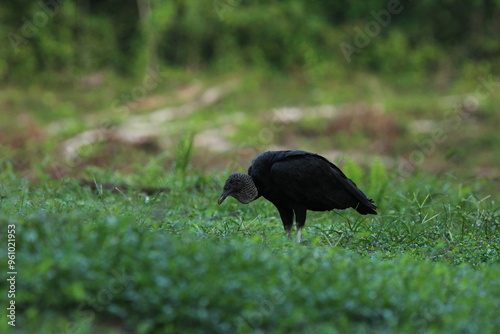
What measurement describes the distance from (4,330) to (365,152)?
10.8m

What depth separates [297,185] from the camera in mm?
5109

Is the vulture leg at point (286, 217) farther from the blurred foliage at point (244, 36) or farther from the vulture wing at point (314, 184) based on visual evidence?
the blurred foliage at point (244, 36)

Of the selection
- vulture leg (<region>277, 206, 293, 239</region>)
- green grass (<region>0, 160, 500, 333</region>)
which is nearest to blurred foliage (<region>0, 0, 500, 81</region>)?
vulture leg (<region>277, 206, 293, 239</region>)

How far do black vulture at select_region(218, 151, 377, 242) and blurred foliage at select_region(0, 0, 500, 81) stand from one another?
40.5 ft

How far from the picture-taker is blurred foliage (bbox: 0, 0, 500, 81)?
685 inches

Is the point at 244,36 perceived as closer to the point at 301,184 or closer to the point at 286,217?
the point at 286,217

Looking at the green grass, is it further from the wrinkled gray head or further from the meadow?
the wrinkled gray head

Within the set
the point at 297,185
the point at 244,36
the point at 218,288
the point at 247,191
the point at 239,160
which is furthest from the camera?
the point at 244,36

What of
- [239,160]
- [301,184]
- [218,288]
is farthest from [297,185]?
[239,160]

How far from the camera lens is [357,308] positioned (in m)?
3.24

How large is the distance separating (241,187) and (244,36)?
1330 cm

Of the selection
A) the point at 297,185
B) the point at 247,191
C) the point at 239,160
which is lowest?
the point at 239,160

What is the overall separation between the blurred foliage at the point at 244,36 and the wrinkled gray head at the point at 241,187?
487 inches

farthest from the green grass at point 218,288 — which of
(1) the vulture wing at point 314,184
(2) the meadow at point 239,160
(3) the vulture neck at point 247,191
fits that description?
(3) the vulture neck at point 247,191
